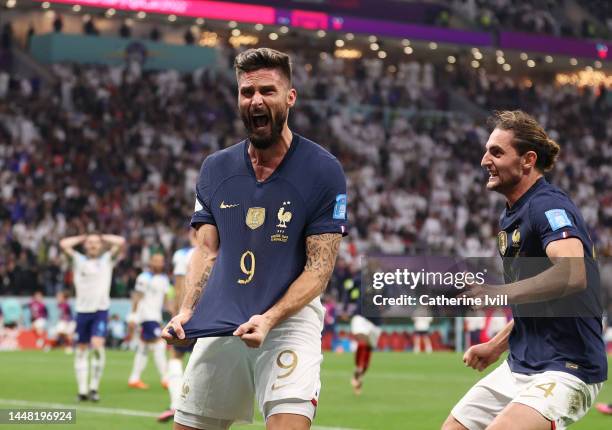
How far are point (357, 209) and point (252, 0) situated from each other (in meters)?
10.1

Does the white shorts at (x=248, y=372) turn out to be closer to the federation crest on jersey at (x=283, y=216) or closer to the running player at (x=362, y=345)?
the federation crest on jersey at (x=283, y=216)

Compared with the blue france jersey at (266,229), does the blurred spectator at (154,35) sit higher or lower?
higher

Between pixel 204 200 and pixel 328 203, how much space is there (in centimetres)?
70

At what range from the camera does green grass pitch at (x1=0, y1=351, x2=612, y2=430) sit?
47.4 ft

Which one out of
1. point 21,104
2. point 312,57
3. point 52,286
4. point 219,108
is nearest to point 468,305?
point 52,286

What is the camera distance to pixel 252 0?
44.5m

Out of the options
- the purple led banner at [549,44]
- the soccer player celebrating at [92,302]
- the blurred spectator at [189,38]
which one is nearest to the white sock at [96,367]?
the soccer player celebrating at [92,302]

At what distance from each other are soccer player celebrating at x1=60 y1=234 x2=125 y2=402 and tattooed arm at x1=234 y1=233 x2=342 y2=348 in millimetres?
11182

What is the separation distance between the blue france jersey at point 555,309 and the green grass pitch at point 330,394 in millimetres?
7459

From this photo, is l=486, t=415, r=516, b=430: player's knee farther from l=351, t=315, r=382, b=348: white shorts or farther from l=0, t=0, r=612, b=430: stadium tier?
l=351, t=315, r=382, b=348: white shorts

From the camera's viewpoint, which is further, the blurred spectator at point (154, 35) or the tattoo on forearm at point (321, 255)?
the blurred spectator at point (154, 35)

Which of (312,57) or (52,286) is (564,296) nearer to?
(52,286)

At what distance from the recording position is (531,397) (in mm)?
6215

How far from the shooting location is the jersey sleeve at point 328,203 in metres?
6.10
